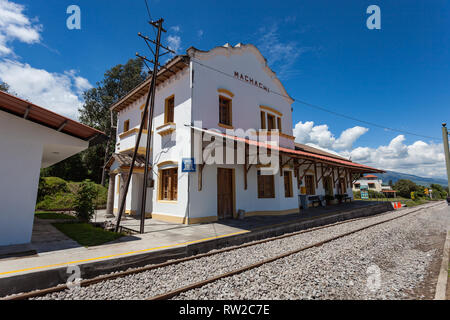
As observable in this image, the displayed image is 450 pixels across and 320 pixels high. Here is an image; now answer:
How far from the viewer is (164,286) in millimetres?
3916

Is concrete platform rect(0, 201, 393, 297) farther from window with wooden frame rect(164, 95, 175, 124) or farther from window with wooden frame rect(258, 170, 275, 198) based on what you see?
window with wooden frame rect(164, 95, 175, 124)

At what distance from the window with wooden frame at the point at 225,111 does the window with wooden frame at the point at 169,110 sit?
2622mm

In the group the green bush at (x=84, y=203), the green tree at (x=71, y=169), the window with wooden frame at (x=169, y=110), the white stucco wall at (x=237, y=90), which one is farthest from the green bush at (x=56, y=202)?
the white stucco wall at (x=237, y=90)

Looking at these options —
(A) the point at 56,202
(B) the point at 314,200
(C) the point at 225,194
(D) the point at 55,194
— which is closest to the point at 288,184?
(B) the point at 314,200

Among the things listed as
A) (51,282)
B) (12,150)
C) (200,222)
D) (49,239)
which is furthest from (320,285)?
(12,150)

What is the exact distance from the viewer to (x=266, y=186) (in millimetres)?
12297

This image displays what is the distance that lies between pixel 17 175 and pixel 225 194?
7724mm

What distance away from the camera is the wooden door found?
10.5m

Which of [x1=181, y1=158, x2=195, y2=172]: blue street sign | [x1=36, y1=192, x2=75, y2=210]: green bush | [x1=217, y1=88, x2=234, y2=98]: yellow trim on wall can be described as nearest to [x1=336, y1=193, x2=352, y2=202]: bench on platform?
[x1=217, y1=88, x2=234, y2=98]: yellow trim on wall

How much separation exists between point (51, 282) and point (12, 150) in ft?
12.9

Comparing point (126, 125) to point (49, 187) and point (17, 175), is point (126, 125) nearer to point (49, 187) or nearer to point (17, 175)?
point (49, 187)

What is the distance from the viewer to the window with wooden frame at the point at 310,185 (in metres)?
16.7

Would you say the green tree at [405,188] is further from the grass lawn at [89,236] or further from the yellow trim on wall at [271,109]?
the grass lawn at [89,236]
